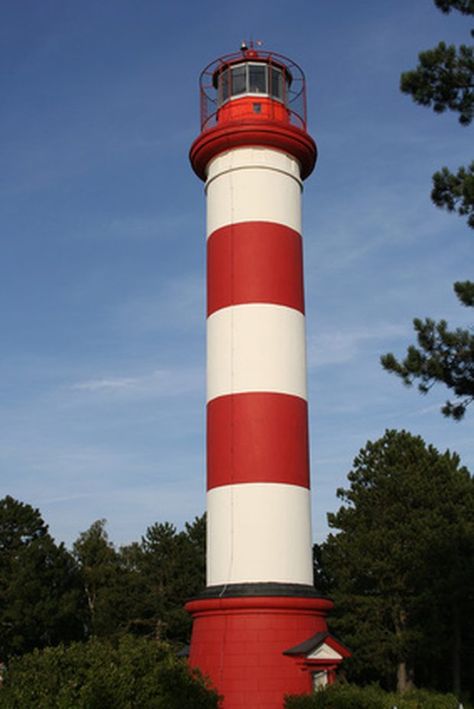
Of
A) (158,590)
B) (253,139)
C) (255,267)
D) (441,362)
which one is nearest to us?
(441,362)

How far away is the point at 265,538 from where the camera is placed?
18906mm

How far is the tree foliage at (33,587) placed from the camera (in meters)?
36.9


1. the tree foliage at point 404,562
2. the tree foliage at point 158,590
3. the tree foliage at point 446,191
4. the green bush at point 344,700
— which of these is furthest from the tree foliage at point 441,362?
the tree foliage at point 158,590

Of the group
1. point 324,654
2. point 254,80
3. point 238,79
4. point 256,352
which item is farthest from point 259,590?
point 238,79

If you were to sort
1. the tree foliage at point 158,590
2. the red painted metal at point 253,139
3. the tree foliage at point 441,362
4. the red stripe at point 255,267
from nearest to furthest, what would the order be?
the tree foliage at point 441,362, the red stripe at point 255,267, the red painted metal at point 253,139, the tree foliage at point 158,590

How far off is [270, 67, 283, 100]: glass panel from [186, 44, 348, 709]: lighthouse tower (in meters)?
0.04

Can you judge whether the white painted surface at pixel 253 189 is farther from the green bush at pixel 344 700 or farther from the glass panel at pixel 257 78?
the green bush at pixel 344 700

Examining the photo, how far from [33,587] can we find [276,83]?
82.1ft

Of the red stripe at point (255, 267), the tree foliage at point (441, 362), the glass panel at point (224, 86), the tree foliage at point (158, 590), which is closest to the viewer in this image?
the tree foliage at point (441, 362)

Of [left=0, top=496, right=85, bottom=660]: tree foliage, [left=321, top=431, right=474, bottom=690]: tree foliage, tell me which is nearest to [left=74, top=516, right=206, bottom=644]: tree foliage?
[left=0, top=496, right=85, bottom=660]: tree foliage

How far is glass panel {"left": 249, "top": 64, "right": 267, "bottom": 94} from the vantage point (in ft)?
73.8

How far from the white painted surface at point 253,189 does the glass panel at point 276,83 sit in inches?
80.8

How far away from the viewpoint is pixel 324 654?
60.8 ft

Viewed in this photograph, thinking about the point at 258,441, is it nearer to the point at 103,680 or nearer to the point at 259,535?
the point at 259,535
